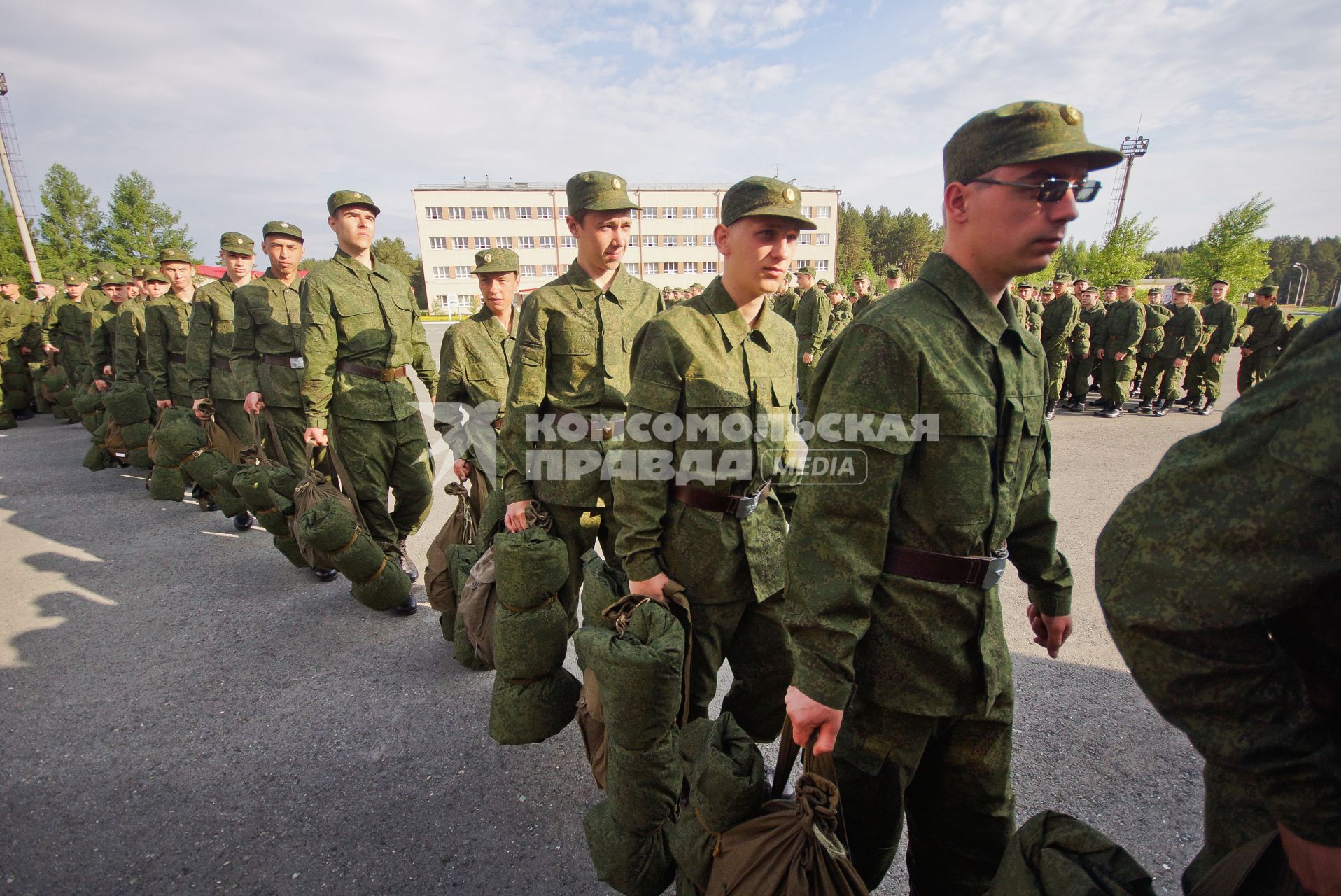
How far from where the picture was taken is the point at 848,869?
53.0 inches

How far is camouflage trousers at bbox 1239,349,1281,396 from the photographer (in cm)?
998

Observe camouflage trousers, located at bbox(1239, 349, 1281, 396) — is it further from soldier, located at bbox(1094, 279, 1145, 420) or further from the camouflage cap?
the camouflage cap

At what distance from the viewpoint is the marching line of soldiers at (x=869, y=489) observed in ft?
4.34

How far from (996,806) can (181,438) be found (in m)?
6.41

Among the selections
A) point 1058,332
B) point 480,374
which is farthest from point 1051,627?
point 1058,332

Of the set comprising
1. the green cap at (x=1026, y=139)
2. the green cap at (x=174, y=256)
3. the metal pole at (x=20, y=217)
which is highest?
the metal pole at (x=20, y=217)

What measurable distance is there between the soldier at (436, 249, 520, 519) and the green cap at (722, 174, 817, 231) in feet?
7.41

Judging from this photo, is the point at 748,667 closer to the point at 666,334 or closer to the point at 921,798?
the point at 921,798

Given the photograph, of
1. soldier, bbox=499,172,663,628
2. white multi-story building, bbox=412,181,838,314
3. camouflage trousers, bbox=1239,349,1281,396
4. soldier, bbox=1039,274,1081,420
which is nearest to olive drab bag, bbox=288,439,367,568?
soldier, bbox=499,172,663,628

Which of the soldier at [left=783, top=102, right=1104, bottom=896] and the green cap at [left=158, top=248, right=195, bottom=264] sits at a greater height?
the green cap at [left=158, top=248, right=195, bottom=264]

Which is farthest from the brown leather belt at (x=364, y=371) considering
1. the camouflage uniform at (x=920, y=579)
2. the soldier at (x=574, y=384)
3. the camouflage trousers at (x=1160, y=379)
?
the camouflage trousers at (x=1160, y=379)

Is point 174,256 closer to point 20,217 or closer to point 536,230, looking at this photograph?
point 20,217

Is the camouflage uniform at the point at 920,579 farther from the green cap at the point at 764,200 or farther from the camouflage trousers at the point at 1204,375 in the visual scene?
the camouflage trousers at the point at 1204,375

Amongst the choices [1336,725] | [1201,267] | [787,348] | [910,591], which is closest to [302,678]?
[787,348]
